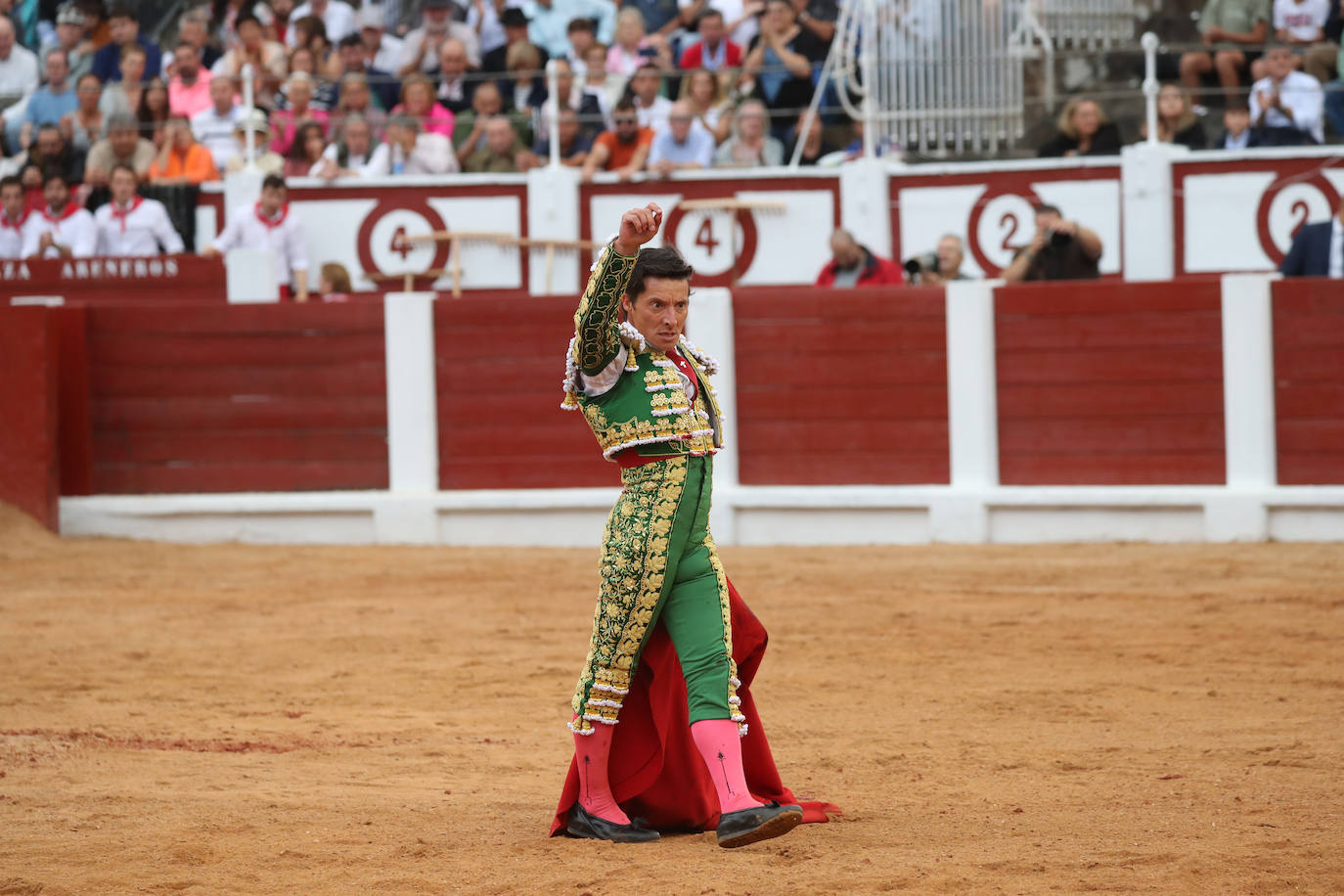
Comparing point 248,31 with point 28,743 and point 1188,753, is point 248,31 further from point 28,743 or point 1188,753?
point 1188,753

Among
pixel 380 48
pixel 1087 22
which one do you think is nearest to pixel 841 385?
pixel 1087 22

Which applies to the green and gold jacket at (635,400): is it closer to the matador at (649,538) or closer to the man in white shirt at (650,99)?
the matador at (649,538)

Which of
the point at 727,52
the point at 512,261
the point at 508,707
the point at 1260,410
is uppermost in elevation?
the point at 727,52

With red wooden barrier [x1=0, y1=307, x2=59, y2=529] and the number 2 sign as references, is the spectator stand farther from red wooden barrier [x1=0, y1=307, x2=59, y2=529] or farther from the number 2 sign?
red wooden barrier [x1=0, y1=307, x2=59, y2=529]

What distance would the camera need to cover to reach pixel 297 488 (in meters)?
9.53

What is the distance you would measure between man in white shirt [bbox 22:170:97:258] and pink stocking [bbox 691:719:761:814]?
8.94 m

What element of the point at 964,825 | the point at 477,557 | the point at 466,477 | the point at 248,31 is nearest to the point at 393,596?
→ the point at 477,557

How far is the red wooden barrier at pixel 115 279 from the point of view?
11102 millimetres

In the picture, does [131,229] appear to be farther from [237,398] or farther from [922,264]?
[922,264]

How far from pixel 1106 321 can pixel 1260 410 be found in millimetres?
844

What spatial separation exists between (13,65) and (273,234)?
3.32 metres

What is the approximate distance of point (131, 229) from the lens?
11438mm

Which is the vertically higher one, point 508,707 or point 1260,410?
point 1260,410

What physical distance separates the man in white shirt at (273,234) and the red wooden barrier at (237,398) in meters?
1.54
